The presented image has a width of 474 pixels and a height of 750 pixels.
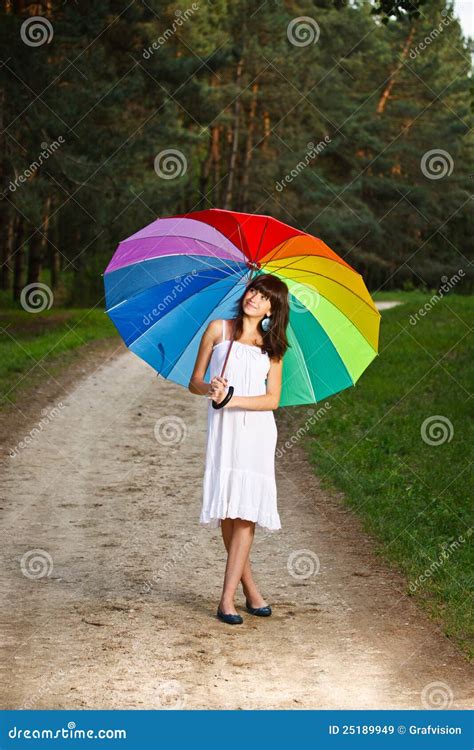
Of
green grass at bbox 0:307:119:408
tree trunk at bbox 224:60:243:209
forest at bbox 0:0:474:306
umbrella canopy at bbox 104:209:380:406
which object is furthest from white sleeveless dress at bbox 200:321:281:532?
tree trunk at bbox 224:60:243:209

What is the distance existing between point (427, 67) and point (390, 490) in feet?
144

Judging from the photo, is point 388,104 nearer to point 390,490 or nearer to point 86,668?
point 390,490

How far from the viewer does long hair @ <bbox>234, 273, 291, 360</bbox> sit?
6.09 metres

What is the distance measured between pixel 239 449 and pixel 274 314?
33.3 inches

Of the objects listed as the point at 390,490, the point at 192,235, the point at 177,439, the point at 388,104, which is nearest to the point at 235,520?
the point at 192,235

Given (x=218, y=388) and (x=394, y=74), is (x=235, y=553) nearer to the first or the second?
(x=218, y=388)

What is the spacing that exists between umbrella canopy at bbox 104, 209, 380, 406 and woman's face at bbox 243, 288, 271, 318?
0.18m

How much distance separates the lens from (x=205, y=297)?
6.45 metres

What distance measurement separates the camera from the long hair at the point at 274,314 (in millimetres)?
6090

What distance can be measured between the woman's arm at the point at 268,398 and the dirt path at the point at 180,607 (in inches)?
54.8

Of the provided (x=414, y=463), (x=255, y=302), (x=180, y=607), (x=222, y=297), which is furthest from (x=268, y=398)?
(x=414, y=463)

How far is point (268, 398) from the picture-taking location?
6.19 metres

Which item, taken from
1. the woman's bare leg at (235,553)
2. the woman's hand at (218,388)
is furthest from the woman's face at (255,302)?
the woman's bare leg at (235,553)

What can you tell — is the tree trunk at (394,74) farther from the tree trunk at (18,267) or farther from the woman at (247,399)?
the woman at (247,399)
